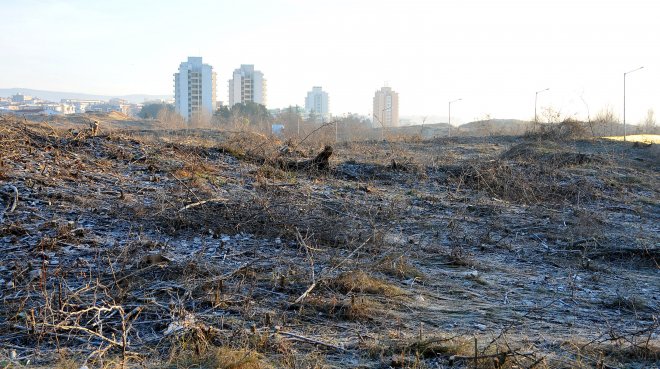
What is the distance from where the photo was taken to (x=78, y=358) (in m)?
3.63

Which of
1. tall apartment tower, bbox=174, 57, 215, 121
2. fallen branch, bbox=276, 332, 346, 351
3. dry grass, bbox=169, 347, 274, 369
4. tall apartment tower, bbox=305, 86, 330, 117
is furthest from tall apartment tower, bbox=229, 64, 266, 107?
dry grass, bbox=169, 347, 274, 369

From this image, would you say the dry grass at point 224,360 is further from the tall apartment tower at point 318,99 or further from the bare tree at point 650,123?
the tall apartment tower at point 318,99

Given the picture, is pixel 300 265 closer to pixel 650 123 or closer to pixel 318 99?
pixel 650 123

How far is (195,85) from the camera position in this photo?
284ft

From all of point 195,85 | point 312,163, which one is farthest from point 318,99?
point 312,163

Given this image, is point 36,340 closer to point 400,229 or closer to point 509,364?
point 509,364

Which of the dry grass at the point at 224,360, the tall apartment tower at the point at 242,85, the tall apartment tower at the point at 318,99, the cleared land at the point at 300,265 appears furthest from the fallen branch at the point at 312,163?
the tall apartment tower at the point at 318,99

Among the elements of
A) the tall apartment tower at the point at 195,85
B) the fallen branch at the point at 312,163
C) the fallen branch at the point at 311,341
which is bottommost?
the fallen branch at the point at 311,341

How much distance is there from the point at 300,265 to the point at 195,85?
84.2 metres

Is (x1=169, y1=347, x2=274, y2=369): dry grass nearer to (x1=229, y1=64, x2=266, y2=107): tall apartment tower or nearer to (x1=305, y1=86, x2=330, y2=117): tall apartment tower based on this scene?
(x1=229, y1=64, x2=266, y2=107): tall apartment tower

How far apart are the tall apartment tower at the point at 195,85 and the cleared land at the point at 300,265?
7690 centimetres

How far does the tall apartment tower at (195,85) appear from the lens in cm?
8631

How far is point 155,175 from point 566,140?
1668 centimetres

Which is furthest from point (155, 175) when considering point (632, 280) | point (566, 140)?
point (566, 140)
